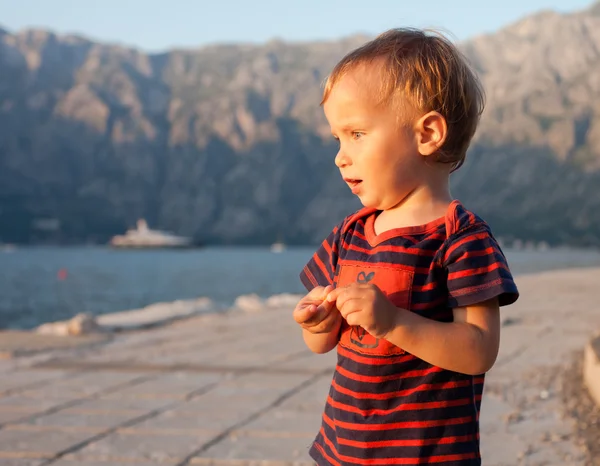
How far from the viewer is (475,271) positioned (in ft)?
5.25

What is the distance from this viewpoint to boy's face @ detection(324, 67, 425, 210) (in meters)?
1.67

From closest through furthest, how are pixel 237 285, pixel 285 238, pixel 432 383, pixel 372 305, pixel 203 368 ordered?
pixel 372 305, pixel 432 383, pixel 203 368, pixel 237 285, pixel 285 238

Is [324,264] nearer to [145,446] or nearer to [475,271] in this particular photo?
[475,271]

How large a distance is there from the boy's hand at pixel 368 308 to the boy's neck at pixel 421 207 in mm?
238

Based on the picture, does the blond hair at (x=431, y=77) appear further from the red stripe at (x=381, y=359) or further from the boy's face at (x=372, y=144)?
the red stripe at (x=381, y=359)

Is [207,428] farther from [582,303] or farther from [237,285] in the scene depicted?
[237,285]

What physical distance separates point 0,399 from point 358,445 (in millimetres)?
3745

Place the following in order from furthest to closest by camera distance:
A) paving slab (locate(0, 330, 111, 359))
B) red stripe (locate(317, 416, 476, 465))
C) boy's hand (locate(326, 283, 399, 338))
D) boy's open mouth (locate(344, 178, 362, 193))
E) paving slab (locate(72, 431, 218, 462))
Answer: paving slab (locate(0, 330, 111, 359))
paving slab (locate(72, 431, 218, 462))
boy's open mouth (locate(344, 178, 362, 193))
red stripe (locate(317, 416, 476, 465))
boy's hand (locate(326, 283, 399, 338))

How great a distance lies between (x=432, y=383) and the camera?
164 cm

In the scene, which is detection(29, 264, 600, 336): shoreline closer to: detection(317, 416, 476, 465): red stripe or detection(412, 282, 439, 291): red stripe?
detection(317, 416, 476, 465): red stripe

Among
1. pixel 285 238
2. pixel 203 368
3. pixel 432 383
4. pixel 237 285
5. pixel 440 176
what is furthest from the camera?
pixel 285 238

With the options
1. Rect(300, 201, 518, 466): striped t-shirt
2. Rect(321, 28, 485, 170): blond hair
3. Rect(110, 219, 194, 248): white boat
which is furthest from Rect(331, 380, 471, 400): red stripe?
Rect(110, 219, 194, 248): white boat

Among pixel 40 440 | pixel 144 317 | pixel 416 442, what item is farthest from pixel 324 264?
pixel 144 317

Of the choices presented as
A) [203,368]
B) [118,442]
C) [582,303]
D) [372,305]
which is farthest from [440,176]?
[582,303]
